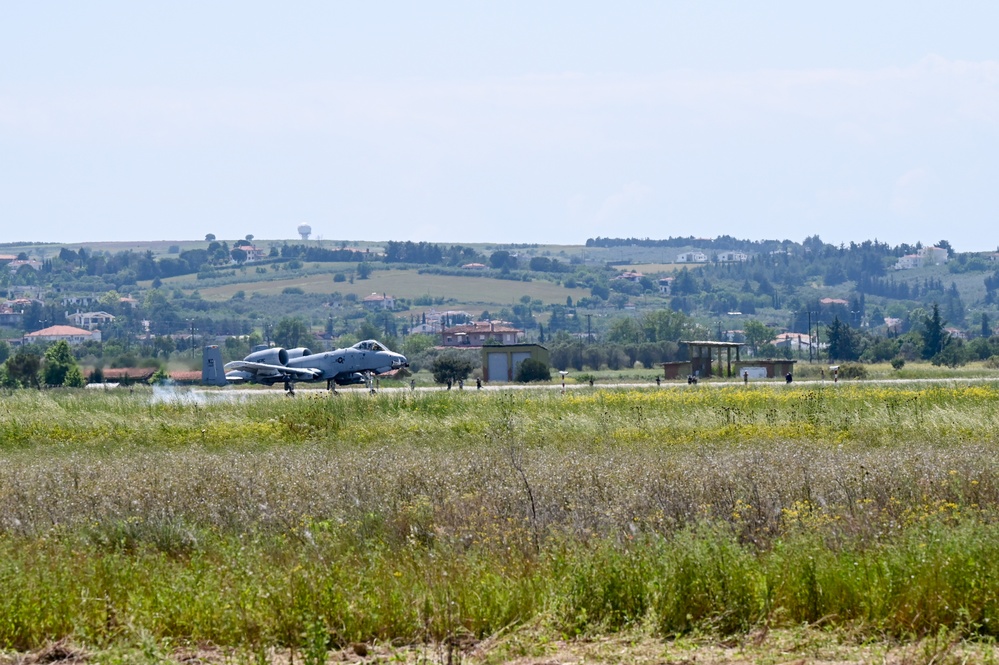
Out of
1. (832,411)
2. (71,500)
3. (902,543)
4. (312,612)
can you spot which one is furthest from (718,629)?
(832,411)

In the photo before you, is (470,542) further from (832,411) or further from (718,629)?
(832,411)

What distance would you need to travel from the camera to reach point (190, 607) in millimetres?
9641

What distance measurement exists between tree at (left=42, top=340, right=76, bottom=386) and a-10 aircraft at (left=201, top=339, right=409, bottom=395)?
8113mm

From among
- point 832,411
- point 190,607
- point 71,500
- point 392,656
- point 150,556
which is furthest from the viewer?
point 832,411

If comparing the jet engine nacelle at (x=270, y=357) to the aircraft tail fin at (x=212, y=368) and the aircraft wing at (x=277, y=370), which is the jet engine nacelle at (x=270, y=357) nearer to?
the aircraft wing at (x=277, y=370)

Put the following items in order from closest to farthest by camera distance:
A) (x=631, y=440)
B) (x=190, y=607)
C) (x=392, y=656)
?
(x=392, y=656) → (x=190, y=607) → (x=631, y=440)

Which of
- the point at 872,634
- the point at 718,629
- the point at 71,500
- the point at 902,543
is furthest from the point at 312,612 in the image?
the point at 71,500

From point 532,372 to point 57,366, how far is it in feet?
81.8

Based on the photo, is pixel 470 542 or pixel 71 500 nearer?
pixel 470 542

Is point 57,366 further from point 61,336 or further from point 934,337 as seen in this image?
point 61,336

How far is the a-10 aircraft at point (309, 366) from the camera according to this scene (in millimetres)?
55656

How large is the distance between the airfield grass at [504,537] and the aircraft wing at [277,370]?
3114 centimetres

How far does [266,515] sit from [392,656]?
556 cm

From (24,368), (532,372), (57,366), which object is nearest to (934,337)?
(532,372)
